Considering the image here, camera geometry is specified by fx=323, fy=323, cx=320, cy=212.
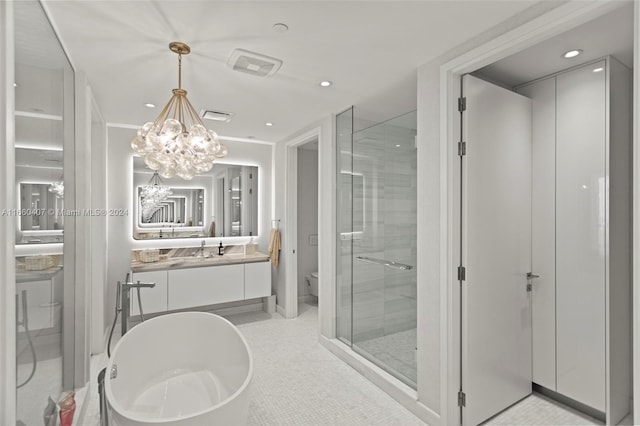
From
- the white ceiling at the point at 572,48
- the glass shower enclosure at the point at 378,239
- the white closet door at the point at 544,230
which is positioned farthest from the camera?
the glass shower enclosure at the point at 378,239

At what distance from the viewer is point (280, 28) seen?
175cm

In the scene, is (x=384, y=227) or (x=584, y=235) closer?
(x=584, y=235)

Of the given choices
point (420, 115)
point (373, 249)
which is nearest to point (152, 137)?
point (420, 115)

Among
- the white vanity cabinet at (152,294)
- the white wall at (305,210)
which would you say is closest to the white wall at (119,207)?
the white vanity cabinet at (152,294)

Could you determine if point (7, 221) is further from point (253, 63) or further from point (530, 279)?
point (530, 279)

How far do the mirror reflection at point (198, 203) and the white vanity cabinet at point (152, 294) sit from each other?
2.07ft

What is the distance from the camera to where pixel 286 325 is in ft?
13.2

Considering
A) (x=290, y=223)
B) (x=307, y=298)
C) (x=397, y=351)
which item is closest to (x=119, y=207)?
(x=290, y=223)

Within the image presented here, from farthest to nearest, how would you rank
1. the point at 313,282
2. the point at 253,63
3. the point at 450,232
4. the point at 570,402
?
the point at 313,282
the point at 570,402
the point at 253,63
the point at 450,232

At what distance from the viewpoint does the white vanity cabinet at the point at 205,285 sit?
3.65m

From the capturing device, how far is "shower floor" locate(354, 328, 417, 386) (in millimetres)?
2572

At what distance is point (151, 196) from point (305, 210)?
2.11 metres

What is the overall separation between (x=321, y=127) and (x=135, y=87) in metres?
1.73

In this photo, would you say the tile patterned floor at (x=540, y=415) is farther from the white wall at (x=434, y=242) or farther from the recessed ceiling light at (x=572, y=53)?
the recessed ceiling light at (x=572, y=53)
